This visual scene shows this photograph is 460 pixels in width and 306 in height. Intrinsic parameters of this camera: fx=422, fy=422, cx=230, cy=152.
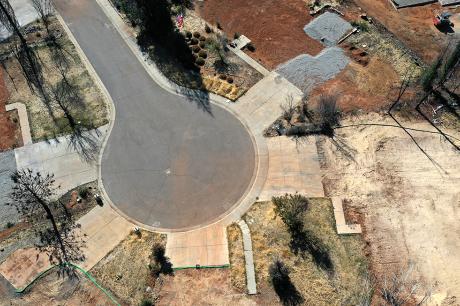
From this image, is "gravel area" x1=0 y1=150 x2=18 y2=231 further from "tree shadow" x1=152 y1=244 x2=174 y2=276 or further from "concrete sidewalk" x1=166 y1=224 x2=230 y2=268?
"concrete sidewalk" x1=166 y1=224 x2=230 y2=268

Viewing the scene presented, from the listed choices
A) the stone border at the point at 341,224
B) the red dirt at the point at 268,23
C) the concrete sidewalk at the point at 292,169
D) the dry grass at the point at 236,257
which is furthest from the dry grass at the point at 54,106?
the stone border at the point at 341,224

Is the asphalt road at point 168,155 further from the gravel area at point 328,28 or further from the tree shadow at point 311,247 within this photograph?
the gravel area at point 328,28

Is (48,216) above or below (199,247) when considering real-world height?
above

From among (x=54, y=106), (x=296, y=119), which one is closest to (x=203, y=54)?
(x=296, y=119)

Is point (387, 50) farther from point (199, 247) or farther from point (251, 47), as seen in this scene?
point (199, 247)

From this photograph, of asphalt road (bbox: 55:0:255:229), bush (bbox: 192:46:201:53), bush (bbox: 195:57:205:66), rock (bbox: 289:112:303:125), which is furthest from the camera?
bush (bbox: 192:46:201:53)

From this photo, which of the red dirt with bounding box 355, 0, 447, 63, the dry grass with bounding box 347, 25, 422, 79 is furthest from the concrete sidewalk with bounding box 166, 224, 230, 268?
the red dirt with bounding box 355, 0, 447, 63
